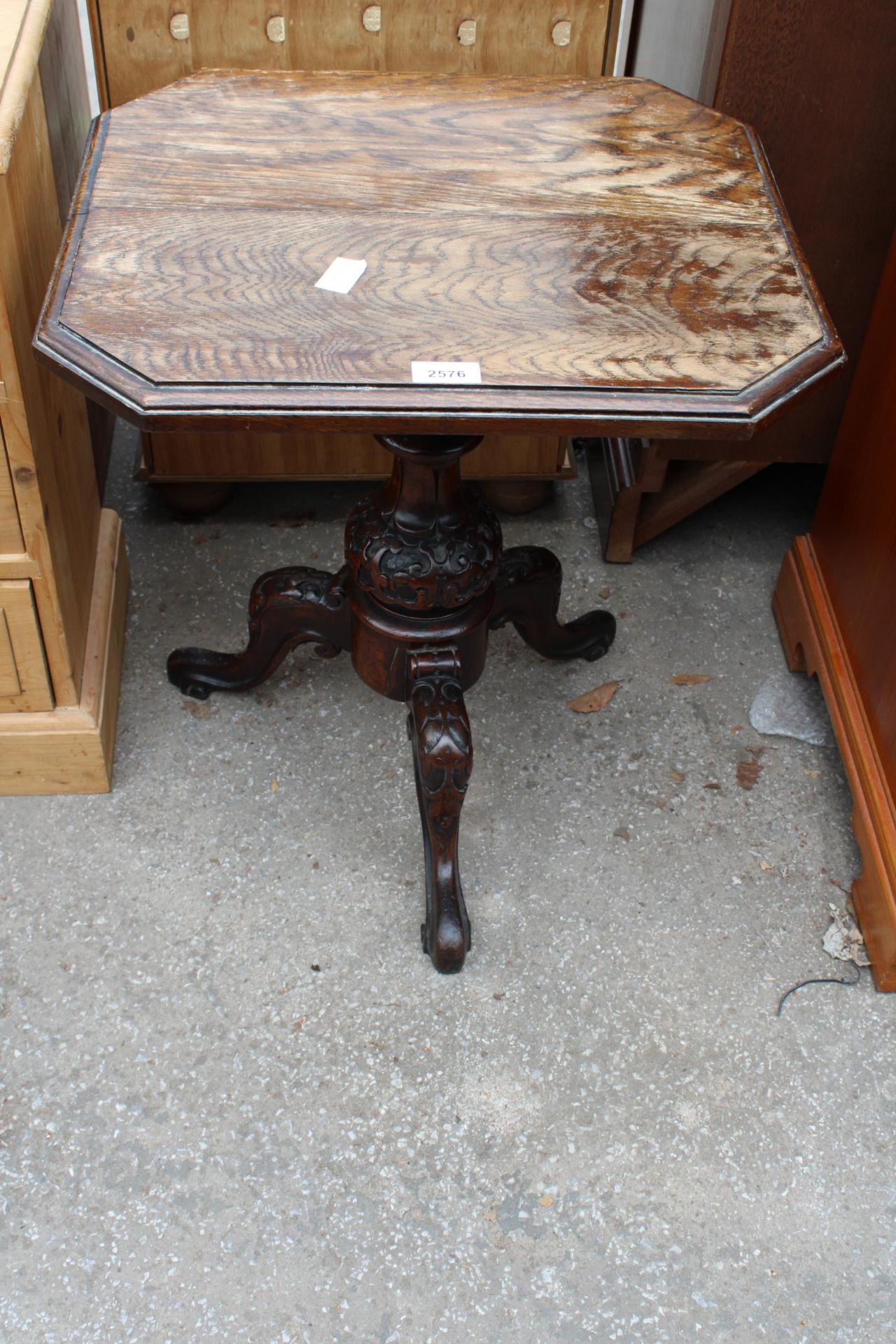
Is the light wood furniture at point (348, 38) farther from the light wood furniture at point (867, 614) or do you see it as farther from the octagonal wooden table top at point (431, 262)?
the light wood furniture at point (867, 614)

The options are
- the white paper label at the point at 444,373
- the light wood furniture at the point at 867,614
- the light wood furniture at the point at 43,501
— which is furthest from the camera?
the light wood furniture at the point at 867,614

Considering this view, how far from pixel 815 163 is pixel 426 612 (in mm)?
1006

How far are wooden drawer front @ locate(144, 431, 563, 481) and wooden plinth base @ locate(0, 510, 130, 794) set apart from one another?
1.16 ft

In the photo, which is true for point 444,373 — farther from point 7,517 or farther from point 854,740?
point 854,740

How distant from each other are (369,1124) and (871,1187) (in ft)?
2.16

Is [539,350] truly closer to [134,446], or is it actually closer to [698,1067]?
[698,1067]

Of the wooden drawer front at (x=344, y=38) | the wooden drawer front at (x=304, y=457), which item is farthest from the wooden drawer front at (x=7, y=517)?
the wooden drawer front at (x=344, y=38)

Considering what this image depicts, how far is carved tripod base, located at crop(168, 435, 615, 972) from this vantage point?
1.66m

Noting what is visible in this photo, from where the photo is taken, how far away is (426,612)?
175 centimetres

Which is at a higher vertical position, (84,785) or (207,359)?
→ (207,359)

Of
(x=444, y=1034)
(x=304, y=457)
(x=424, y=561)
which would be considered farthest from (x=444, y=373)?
(x=304, y=457)

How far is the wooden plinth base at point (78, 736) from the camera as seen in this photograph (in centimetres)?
183

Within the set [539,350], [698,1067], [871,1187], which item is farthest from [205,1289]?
[539,350]

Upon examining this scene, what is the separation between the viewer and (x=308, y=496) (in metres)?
2.52
